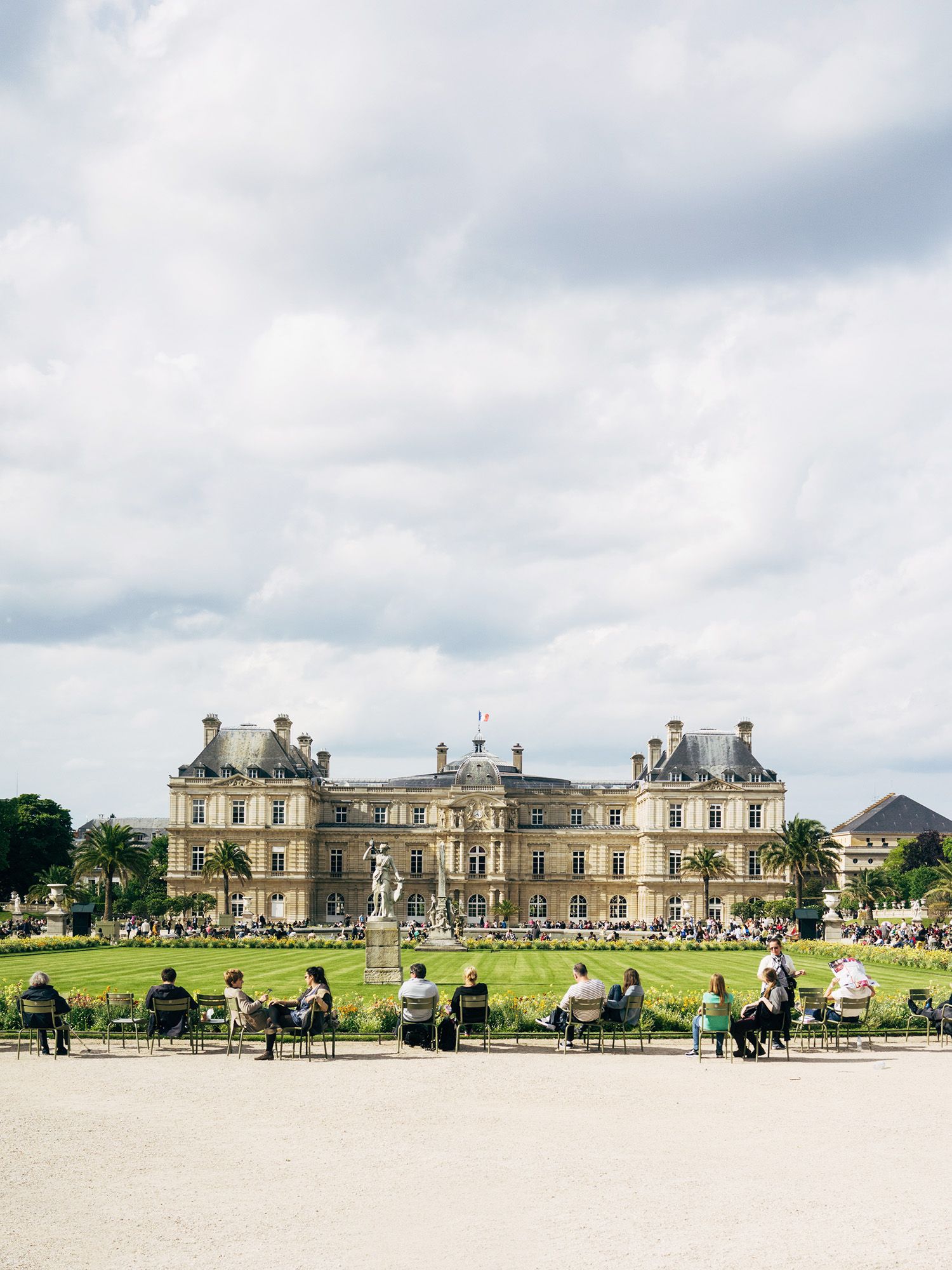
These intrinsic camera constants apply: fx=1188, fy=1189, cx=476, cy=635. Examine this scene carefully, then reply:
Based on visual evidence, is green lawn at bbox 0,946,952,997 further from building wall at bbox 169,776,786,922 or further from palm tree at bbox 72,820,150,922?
building wall at bbox 169,776,786,922

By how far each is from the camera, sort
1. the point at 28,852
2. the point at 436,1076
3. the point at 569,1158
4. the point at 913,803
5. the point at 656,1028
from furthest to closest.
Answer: the point at 913,803 < the point at 28,852 < the point at 656,1028 < the point at 436,1076 < the point at 569,1158

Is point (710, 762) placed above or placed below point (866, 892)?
above

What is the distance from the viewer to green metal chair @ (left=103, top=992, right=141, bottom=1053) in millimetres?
19594

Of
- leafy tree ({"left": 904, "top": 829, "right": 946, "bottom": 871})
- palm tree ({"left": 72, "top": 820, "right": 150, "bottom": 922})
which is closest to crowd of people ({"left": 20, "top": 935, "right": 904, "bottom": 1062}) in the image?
palm tree ({"left": 72, "top": 820, "right": 150, "bottom": 922})

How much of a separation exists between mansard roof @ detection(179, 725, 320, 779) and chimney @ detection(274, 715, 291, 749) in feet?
2.06

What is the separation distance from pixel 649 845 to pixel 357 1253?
86696 mm

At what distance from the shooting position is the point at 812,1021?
65.6 ft

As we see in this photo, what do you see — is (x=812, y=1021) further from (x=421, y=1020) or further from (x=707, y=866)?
(x=707, y=866)

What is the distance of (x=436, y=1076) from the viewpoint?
16.6 metres

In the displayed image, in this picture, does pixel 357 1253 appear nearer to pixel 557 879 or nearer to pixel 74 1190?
pixel 74 1190

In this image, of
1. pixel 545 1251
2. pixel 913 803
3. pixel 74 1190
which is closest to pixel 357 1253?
pixel 545 1251

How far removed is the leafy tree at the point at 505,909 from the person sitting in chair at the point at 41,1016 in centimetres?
7436

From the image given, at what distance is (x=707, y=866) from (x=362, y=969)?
173 ft

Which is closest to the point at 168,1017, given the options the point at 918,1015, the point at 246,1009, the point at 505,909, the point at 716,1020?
the point at 246,1009
